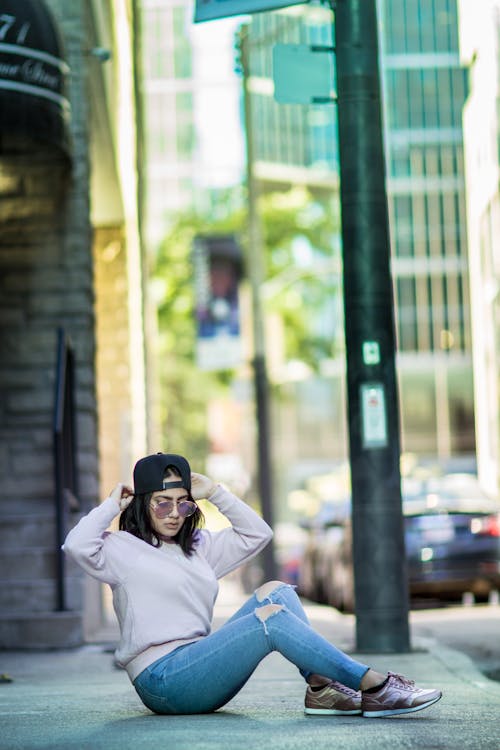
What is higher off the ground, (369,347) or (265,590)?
(369,347)

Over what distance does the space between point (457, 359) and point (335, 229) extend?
97.3ft

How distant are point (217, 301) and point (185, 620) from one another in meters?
22.9

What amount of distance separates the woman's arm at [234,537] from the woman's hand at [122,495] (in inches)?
14.3

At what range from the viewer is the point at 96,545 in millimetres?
6125

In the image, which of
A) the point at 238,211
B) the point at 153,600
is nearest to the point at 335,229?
the point at 238,211

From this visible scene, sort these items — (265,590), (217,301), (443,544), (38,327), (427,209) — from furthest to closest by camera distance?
(427,209) < (217,301) < (443,544) < (38,327) < (265,590)

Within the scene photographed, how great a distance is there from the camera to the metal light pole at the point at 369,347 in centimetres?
1003

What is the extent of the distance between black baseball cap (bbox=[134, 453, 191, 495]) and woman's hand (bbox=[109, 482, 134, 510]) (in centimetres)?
8

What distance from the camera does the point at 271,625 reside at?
19.7ft

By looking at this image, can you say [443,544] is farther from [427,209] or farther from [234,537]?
[427,209]

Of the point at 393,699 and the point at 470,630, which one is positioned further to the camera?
the point at 470,630

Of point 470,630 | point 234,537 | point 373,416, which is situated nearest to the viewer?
point 234,537

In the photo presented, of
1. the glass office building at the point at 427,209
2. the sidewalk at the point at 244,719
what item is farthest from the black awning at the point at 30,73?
the glass office building at the point at 427,209

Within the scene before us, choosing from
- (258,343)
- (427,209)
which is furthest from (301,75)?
(427,209)
